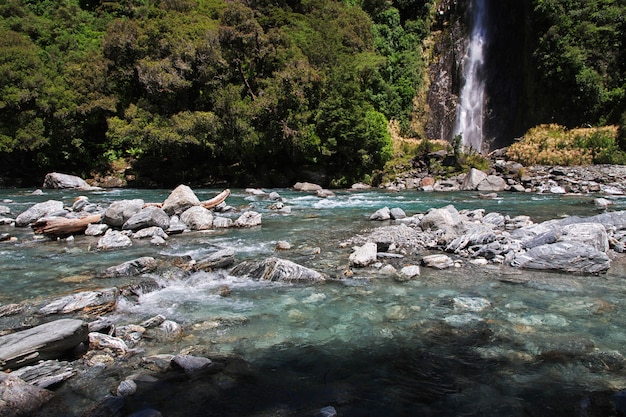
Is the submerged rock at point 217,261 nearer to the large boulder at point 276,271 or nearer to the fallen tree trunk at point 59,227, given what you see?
the large boulder at point 276,271

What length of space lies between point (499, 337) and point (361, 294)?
2.32 m

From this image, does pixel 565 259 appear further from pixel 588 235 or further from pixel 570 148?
pixel 570 148

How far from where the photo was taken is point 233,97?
30672mm

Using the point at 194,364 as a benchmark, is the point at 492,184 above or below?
below

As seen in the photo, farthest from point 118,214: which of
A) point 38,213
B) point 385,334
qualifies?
point 385,334

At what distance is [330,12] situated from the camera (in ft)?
139

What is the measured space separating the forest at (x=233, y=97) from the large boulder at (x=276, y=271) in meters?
21.5

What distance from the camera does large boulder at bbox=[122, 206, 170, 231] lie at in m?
12.2

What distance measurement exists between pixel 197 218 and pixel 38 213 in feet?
20.1

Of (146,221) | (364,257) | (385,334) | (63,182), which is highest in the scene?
(63,182)

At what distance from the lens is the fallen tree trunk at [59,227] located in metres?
11.9

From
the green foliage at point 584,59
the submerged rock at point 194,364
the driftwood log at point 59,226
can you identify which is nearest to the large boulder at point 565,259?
the submerged rock at point 194,364

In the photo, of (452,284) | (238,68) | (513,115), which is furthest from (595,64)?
(452,284)

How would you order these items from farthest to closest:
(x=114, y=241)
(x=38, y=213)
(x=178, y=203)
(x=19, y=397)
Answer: (x=178, y=203)
(x=38, y=213)
(x=114, y=241)
(x=19, y=397)
